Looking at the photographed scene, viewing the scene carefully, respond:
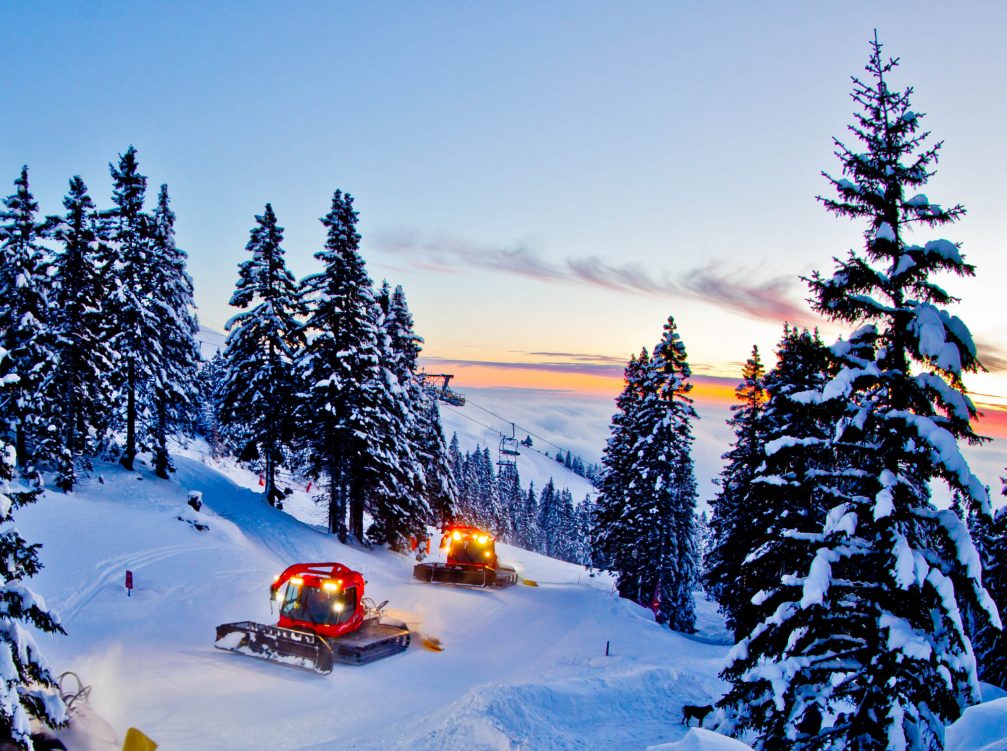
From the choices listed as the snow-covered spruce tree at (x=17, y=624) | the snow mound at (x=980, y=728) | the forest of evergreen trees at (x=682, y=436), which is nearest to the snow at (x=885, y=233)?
the forest of evergreen trees at (x=682, y=436)

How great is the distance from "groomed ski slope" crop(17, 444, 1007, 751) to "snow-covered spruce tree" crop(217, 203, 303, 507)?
4.77 m

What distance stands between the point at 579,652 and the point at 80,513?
19.9 m

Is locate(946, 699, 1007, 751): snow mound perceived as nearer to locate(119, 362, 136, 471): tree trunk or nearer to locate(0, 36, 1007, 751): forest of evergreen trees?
locate(0, 36, 1007, 751): forest of evergreen trees

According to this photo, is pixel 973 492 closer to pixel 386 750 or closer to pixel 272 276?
pixel 386 750

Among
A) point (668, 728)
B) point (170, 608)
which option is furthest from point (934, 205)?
point (170, 608)

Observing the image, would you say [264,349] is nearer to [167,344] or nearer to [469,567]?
[167,344]

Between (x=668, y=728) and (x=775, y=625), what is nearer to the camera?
(x=775, y=625)

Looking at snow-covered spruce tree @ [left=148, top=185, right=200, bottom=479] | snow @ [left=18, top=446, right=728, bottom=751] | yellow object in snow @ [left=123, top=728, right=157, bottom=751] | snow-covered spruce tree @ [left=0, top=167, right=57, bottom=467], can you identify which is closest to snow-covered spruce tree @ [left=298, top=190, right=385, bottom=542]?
snow @ [left=18, top=446, right=728, bottom=751]

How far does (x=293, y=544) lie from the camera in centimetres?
3139

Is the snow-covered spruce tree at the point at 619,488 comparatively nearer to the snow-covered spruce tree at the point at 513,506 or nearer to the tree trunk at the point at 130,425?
the tree trunk at the point at 130,425

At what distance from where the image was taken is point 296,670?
15.4m

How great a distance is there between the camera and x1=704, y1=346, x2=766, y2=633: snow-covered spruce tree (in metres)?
25.9

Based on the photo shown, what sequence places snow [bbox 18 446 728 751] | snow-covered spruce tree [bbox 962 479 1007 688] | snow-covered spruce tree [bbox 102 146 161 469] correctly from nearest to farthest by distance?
snow [bbox 18 446 728 751], snow-covered spruce tree [bbox 962 479 1007 688], snow-covered spruce tree [bbox 102 146 161 469]

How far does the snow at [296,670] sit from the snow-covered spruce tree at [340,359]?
5.19 metres
